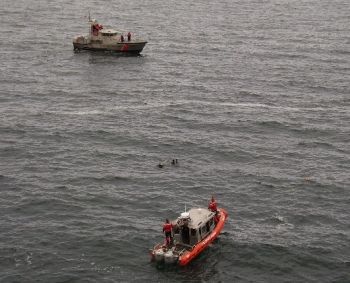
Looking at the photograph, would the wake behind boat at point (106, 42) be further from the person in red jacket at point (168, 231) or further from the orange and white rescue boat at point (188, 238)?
the person in red jacket at point (168, 231)

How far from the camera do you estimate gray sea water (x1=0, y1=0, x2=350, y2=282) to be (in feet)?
186

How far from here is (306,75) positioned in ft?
377

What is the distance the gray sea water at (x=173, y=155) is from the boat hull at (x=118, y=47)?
67.6 inches

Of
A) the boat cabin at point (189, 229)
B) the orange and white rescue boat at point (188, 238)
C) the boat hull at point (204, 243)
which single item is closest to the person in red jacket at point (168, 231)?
the orange and white rescue boat at point (188, 238)

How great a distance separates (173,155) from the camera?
260ft

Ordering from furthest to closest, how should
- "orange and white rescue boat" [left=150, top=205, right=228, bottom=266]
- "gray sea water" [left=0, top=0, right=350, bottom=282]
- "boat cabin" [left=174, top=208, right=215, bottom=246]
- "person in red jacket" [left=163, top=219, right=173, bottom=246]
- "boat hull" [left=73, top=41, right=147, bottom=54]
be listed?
"boat hull" [left=73, top=41, right=147, bottom=54] → "gray sea water" [left=0, top=0, right=350, bottom=282] → "boat cabin" [left=174, top=208, right=215, bottom=246] → "person in red jacket" [left=163, top=219, right=173, bottom=246] → "orange and white rescue boat" [left=150, top=205, right=228, bottom=266]

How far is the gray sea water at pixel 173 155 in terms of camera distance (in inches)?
2235

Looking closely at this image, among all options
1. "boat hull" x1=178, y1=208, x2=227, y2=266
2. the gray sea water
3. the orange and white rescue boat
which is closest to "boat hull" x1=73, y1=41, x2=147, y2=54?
the gray sea water

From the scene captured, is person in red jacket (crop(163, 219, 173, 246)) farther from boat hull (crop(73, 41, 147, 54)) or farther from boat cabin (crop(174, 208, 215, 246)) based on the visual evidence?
boat hull (crop(73, 41, 147, 54))

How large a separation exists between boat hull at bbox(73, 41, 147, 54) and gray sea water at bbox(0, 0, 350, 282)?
5.64 ft

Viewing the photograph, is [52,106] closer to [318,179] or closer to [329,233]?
[318,179]

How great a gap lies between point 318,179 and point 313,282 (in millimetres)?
20926

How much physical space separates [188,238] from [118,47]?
80.1 m

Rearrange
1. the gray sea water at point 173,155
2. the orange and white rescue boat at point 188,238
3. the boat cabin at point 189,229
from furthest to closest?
the gray sea water at point 173,155
the boat cabin at point 189,229
the orange and white rescue boat at point 188,238
